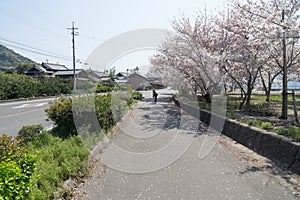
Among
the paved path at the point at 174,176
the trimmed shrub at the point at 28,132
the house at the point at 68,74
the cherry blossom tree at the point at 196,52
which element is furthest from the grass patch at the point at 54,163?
the house at the point at 68,74

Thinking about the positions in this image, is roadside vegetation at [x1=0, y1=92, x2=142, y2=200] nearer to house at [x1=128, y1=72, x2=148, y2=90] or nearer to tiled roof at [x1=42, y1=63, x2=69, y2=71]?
tiled roof at [x1=42, y1=63, x2=69, y2=71]

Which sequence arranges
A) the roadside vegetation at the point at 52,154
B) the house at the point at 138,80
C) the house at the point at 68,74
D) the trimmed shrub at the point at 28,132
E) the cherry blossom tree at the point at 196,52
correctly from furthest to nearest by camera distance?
the house at the point at 138,80 < the house at the point at 68,74 < the cherry blossom tree at the point at 196,52 < the trimmed shrub at the point at 28,132 < the roadside vegetation at the point at 52,154

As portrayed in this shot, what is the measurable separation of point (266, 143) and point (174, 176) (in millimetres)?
3014

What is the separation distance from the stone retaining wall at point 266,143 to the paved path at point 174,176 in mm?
735

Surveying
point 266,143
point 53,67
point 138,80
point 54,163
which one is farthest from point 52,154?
point 138,80

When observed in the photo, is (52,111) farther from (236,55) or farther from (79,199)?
(236,55)

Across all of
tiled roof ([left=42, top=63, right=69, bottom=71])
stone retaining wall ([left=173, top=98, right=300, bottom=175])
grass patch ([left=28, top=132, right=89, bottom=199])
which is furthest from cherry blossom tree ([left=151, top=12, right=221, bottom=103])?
tiled roof ([left=42, top=63, right=69, bottom=71])

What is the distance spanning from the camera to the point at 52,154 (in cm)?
486

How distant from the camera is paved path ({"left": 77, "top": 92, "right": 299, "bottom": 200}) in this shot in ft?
12.7

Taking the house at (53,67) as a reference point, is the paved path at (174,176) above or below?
below

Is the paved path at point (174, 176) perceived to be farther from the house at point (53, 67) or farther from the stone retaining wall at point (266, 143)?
the house at point (53, 67)

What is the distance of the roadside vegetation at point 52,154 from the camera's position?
108 inches

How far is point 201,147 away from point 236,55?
7259 mm

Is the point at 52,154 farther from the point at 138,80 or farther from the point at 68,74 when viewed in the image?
the point at 138,80
